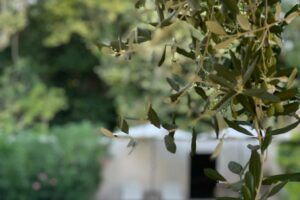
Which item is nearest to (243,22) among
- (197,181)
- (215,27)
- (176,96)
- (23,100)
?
(215,27)

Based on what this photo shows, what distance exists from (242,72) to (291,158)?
14.7 ft

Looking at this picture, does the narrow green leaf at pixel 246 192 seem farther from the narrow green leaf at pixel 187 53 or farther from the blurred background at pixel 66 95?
the blurred background at pixel 66 95

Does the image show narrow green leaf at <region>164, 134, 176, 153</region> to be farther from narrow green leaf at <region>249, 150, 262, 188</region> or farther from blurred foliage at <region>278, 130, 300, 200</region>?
blurred foliage at <region>278, 130, 300, 200</region>

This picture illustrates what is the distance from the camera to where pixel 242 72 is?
674mm

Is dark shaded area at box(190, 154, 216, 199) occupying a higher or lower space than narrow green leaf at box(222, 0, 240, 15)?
lower

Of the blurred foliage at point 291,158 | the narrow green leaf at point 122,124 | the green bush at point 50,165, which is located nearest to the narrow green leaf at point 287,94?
the narrow green leaf at point 122,124

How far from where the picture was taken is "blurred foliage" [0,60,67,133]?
804 centimetres

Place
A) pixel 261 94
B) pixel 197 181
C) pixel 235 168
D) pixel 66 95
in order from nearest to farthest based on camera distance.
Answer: pixel 261 94, pixel 235 168, pixel 197 181, pixel 66 95

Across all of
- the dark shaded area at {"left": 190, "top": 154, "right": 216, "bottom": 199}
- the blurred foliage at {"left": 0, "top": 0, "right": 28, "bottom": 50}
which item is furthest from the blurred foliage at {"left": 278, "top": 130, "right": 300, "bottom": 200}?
the blurred foliage at {"left": 0, "top": 0, "right": 28, "bottom": 50}

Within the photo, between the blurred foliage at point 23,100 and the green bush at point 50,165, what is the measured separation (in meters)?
1.08

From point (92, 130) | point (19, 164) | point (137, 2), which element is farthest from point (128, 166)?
point (137, 2)

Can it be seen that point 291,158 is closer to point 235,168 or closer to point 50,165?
point 50,165

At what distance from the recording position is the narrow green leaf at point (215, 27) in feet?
2.32

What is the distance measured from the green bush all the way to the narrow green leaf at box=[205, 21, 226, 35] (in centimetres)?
534
